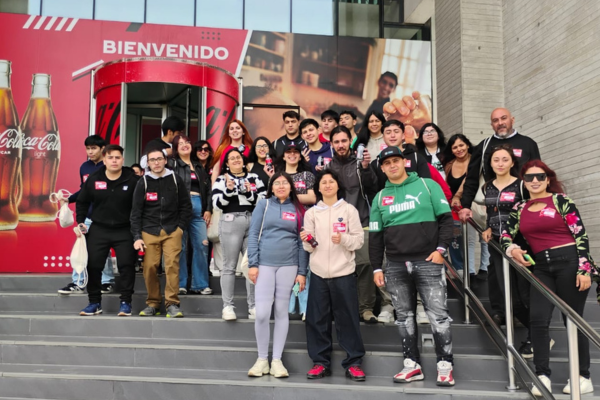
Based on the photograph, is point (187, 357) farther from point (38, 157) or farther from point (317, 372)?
point (38, 157)

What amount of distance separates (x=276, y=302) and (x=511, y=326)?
1.79 m

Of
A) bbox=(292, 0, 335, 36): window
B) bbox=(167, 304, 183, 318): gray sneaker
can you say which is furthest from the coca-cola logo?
bbox=(292, 0, 335, 36): window

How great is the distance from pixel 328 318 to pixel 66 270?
621 cm

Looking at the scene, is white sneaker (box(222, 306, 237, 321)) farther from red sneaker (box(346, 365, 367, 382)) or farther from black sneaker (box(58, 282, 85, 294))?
black sneaker (box(58, 282, 85, 294))

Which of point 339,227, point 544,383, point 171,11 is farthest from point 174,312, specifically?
point 171,11

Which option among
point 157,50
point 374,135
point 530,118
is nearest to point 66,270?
point 157,50

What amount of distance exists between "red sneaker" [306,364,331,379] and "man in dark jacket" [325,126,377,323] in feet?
2.63

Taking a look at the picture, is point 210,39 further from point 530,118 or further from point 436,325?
point 436,325

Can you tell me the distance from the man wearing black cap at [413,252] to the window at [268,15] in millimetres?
8101

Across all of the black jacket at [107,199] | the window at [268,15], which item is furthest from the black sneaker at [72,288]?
the window at [268,15]

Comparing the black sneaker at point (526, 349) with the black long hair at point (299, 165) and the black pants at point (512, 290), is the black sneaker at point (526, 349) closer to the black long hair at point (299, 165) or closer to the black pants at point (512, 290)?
the black pants at point (512, 290)

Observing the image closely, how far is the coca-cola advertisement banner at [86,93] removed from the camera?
9.23 m

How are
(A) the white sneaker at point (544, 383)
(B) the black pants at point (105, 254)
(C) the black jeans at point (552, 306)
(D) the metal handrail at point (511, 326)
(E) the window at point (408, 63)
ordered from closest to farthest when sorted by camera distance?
(D) the metal handrail at point (511, 326)
(A) the white sneaker at point (544, 383)
(C) the black jeans at point (552, 306)
(B) the black pants at point (105, 254)
(E) the window at point (408, 63)

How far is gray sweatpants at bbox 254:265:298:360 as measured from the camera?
449 cm
